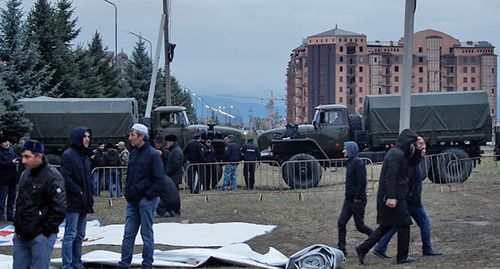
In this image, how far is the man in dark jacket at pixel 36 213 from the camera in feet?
26.4

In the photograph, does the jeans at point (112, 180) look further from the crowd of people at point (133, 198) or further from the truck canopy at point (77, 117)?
the crowd of people at point (133, 198)

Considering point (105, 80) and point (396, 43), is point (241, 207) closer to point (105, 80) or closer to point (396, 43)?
point (105, 80)

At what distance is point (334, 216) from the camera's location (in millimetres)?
17734

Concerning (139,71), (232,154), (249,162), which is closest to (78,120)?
(232,154)

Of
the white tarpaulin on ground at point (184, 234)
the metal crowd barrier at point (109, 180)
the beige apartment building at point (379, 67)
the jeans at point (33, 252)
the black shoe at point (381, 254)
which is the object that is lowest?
the white tarpaulin on ground at point (184, 234)

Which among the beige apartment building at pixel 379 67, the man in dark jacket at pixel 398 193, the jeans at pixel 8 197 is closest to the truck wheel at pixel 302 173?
the jeans at pixel 8 197

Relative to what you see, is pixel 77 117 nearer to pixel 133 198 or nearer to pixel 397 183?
pixel 133 198

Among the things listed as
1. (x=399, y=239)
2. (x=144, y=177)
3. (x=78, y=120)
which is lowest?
(x=399, y=239)

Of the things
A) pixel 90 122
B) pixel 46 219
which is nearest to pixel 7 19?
pixel 90 122

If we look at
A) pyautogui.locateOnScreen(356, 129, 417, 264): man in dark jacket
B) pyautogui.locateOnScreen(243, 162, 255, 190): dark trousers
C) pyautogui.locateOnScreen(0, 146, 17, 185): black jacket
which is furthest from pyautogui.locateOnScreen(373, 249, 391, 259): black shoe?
pyautogui.locateOnScreen(243, 162, 255, 190): dark trousers

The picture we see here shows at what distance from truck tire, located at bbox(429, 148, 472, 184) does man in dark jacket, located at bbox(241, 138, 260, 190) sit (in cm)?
501

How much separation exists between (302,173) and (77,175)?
13.3 metres

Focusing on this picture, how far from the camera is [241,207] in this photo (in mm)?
19031

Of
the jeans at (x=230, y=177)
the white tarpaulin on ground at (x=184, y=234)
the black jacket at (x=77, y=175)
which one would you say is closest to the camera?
the black jacket at (x=77, y=175)
